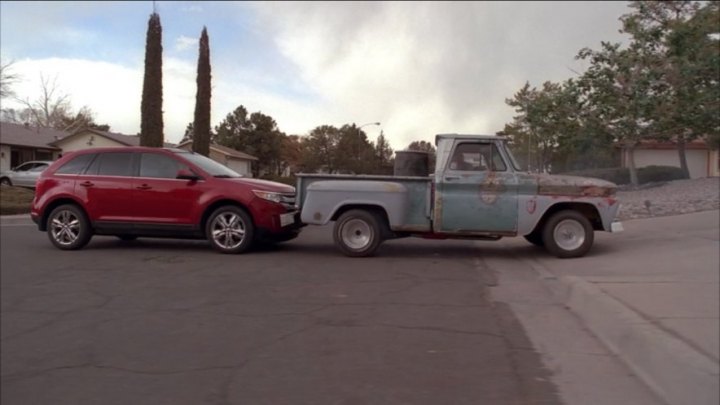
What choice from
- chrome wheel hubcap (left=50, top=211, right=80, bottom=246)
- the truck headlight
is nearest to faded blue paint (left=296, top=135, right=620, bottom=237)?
the truck headlight

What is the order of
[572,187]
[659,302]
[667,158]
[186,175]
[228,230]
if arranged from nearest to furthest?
[659,302] < [572,187] < [228,230] < [186,175] < [667,158]

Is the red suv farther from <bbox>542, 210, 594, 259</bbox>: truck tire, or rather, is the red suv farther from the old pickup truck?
<bbox>542, 210, 594, 259</bbox>: truck tire

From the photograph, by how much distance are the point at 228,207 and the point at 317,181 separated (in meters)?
1.50

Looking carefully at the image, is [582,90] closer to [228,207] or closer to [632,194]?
[632,194]

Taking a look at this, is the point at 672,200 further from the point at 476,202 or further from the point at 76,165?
the point at 76,165

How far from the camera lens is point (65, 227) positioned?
1148cm

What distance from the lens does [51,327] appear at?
6.70 metres

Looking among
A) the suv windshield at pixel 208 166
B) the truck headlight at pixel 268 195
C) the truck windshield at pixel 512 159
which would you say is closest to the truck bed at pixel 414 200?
the truck headlight at pixel 268 195

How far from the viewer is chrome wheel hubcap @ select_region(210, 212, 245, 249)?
36.0 ft

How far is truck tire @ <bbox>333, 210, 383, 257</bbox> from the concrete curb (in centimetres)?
401

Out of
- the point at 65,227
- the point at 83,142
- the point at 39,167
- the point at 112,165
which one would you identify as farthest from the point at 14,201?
the point at 83,142

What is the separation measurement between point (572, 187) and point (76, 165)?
27.2 feet

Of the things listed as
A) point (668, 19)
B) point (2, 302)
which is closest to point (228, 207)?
point (2, 302)

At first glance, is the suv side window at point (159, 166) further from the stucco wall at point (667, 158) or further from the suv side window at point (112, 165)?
the stucco wall at point (667, 158)
